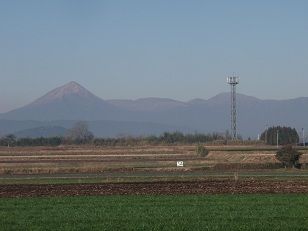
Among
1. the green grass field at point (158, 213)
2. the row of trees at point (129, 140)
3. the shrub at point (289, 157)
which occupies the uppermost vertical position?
the row of trees at point (129, 140)

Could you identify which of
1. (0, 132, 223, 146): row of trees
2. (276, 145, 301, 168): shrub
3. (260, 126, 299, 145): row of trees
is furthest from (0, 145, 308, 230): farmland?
(0, 132, 223, 146): row of trees

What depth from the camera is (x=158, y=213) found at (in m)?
27.7

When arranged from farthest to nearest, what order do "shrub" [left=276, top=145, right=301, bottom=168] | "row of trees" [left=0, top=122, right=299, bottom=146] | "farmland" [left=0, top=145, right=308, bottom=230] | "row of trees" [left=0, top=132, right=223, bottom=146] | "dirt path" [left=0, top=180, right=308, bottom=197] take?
"row of trees" [left=0, top=132, right=223, bottom=146] < "row of trees" [left=0, top=122, right=299, bottom=146] < "shrub" [left=276, top=145, right=301, bottom=168] < "dirt path" [left=0, top=180, right=308, bottom=197] < "farmland" [left=0, top=145, right=308, bottom=230]

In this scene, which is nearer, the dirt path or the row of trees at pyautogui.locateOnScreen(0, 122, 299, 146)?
the dirt path

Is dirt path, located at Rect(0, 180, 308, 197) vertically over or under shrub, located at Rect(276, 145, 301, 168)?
under

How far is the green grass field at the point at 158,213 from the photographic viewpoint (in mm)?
23844

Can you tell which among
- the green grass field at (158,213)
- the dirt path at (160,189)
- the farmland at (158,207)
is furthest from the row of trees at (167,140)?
the green grass field at (158,213)

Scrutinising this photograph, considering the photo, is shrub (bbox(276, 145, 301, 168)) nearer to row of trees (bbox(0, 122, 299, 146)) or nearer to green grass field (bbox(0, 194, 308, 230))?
green grass field (bbox(0, 194, 308, 230))

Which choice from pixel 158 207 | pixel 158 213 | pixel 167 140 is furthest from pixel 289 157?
pixel 167 140

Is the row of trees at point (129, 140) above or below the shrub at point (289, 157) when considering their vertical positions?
above

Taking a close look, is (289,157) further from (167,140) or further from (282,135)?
(167,140)

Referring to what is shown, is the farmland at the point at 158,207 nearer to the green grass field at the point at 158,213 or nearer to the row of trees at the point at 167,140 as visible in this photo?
the green grass field at the point at 158,213

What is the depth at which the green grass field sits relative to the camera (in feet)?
78.2

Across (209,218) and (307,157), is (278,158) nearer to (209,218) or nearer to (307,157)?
(307,157)
